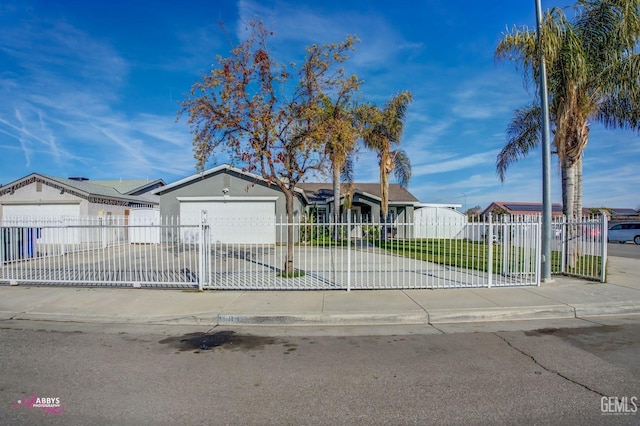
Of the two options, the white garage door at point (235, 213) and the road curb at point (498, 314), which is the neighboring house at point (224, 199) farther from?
the road curb at point (498, 314)

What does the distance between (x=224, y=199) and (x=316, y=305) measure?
14888mm

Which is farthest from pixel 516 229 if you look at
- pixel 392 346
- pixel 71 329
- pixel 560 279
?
pixel 71 329

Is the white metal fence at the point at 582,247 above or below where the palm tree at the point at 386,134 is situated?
below

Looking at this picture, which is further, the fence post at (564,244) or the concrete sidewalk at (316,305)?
the fence post at (564,244)

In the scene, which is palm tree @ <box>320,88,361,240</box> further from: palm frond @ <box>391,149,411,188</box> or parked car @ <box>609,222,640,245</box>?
parked car @ <box>609,222,640,245</box>

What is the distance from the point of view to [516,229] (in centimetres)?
945

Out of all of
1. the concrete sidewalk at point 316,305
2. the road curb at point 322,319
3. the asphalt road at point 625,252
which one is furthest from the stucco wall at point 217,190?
the asphalt road at point 625,252

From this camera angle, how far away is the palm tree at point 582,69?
32.8 ft

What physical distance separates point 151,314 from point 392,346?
4.51m

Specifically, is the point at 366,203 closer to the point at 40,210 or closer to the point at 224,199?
the point at 224,199

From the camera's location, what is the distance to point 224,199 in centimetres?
2102

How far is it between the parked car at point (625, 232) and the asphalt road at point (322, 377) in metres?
27.5

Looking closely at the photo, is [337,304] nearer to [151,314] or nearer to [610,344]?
[151,314]

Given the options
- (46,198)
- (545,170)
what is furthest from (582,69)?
(46,198)
